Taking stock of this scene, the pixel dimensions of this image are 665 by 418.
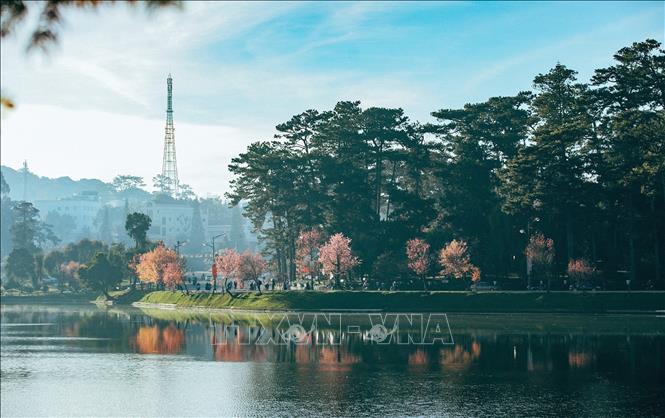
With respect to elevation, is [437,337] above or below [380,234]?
below

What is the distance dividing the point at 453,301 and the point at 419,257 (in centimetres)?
1087

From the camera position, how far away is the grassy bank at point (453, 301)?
9506 cm

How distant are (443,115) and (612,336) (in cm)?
5481

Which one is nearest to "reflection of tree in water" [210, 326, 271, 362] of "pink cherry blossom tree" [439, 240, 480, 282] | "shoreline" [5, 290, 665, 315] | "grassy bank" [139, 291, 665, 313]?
"shoreline" [5, 290, 665, 315]

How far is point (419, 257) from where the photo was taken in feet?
368

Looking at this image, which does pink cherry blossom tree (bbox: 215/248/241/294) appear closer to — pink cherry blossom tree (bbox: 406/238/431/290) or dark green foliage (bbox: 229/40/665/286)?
dark green foliage (bbox: 229/40/665/286)

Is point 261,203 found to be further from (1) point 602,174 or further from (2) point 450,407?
(2) point 450,407

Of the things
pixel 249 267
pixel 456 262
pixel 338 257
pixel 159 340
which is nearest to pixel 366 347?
pixel 159 340

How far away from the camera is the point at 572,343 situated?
228 feet

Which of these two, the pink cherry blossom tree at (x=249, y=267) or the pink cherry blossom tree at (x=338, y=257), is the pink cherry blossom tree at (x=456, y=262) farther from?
the pink cherry blossom tree at (x=249, y=267)

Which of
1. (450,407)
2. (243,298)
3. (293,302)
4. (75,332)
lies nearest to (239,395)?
(450,407)

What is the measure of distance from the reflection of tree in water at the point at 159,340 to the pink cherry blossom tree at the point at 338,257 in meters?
24.8

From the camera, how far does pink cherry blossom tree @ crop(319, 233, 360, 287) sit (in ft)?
376

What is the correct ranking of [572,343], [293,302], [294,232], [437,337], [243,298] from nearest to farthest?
[572,343], [437,337], [293,302], [243,298], [294,232]
